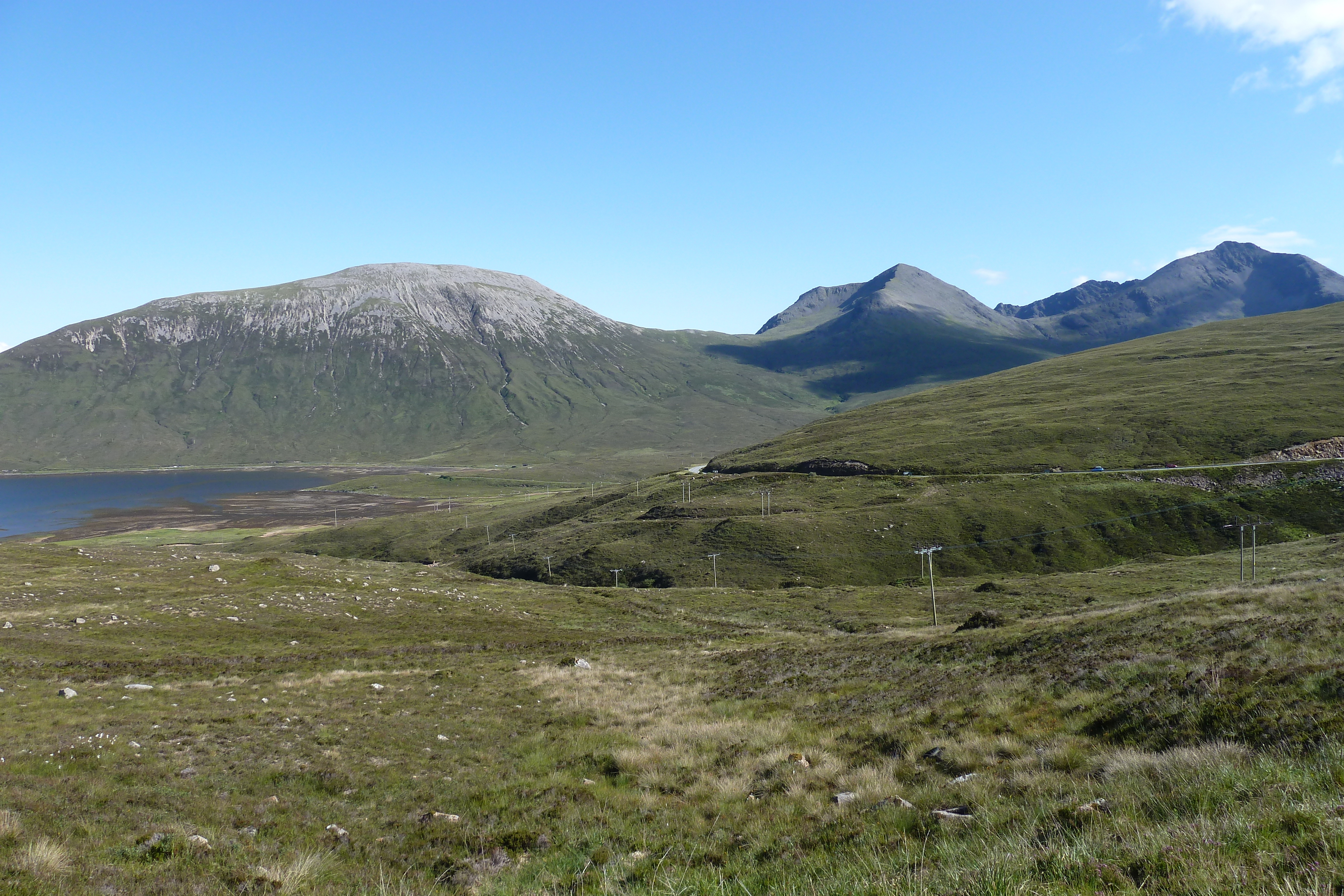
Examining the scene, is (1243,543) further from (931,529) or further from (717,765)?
(717,765)

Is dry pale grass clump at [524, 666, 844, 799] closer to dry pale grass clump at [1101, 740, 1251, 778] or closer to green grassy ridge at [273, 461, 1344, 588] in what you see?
dry pale grass clump at [1101, 740, 1251, 778]

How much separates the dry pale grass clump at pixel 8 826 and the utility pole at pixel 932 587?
58833 mm

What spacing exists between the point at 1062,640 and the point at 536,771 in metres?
20.2

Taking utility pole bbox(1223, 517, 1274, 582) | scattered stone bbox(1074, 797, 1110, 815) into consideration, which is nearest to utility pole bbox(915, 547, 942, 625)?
utility pole bbox(1223, 517, 1274, 582)

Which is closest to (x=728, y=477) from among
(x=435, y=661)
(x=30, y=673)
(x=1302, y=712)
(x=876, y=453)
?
(x=876, y=453)

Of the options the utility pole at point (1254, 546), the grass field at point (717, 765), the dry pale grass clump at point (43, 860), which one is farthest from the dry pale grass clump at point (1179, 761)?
the utility pole at point (1254, 546)

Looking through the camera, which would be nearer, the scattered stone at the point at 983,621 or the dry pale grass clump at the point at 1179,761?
the dry pale grass clump at the point at 1179,761

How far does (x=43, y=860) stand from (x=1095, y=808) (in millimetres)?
14161

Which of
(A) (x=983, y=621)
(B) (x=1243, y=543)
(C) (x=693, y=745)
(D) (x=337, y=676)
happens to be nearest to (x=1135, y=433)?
(B) (x=1243, y=543)

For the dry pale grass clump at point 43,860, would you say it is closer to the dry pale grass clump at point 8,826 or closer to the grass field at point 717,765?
the grass field at point 717,765

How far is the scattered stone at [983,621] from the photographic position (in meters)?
41.8

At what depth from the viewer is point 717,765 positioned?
1648cm

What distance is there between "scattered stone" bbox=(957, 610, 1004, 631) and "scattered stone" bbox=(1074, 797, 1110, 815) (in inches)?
1354

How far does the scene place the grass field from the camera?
8180 mm
